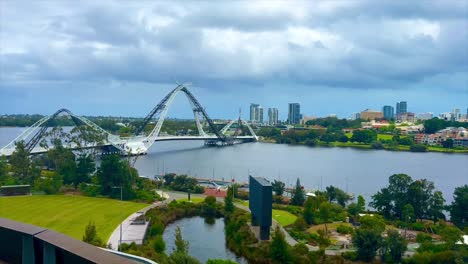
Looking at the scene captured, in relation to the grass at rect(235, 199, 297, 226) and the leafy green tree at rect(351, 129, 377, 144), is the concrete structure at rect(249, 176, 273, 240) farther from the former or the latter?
the leafy green tree at rect(351, 129, 377, 144)

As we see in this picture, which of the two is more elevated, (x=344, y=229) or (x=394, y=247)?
(x=394, y=247)

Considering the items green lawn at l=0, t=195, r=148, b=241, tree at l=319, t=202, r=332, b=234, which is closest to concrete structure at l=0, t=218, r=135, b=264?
green lawn at l=0, t=195, r=148, b=241

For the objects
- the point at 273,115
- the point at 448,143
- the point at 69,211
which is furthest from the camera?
the point at 273,115

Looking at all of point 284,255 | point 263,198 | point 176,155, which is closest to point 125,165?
point 263,198

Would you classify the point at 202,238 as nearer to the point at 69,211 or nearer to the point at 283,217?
the point at 283,217

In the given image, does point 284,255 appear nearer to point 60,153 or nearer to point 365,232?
point 365,232

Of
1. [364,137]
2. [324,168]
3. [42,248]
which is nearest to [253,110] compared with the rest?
[364,137]
